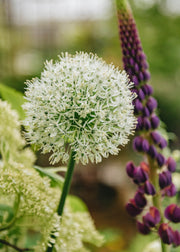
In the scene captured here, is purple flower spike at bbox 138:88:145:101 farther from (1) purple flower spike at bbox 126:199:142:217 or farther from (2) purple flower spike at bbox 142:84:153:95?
(1) purple flower spike at bbox 126:199:142:217

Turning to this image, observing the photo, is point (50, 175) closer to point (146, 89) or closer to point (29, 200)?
point (29, 200)

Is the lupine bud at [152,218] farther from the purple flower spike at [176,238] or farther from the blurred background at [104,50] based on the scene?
the blurred background at [104,50]

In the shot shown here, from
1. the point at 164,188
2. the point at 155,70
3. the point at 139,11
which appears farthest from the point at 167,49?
the point at 164,188

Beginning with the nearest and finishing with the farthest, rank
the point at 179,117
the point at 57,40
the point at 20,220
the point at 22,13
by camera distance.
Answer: the point at 20,220 < the point at 179,117 < the point at 22,13 < the point at 57,40

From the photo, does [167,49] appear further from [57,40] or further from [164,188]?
[164,188]

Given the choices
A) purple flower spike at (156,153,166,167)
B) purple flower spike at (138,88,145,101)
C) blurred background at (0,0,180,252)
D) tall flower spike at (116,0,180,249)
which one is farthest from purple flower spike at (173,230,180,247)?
blurred background at (0,0,180,252)

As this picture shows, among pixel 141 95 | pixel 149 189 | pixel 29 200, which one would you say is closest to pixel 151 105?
pixel 141 95

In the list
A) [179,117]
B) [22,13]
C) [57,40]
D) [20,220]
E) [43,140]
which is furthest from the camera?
[57,40]
